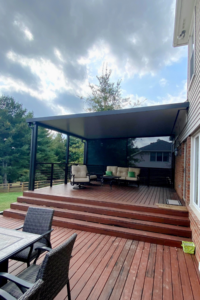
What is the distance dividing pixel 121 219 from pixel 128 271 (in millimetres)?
1345

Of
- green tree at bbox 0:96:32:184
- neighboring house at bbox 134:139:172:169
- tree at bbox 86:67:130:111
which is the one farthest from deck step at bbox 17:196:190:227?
green tree at bbox 0:96:32:184

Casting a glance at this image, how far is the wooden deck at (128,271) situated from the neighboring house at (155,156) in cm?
484

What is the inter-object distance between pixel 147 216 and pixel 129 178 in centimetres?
329

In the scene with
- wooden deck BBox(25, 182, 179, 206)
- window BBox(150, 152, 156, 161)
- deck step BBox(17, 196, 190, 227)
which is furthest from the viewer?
window BBox(150, 152, 156, 161)

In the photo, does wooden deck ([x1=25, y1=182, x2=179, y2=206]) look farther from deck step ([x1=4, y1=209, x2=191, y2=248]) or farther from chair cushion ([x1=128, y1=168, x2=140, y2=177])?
chair cushion ([x1=128, y1=168, x2=140, y2=177])

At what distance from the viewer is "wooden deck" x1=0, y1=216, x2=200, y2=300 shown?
175cm

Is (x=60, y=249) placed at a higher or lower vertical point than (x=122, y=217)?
higher

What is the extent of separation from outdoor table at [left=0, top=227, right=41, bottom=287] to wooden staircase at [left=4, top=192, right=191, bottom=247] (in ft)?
6.32

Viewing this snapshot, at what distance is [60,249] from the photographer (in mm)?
1183

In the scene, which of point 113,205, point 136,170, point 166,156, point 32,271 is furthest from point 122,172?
point 32,271

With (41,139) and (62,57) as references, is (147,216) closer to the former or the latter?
(62,57)

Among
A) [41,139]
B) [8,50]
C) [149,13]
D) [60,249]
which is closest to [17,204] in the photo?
[60,249]

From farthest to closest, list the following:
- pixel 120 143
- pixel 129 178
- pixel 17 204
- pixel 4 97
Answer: pixel 4 97, pixel 120 143, pixel 129 178, pixel 17 204

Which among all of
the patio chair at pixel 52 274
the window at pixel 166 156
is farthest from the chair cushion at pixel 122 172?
the patio chair at pixel 52 274
